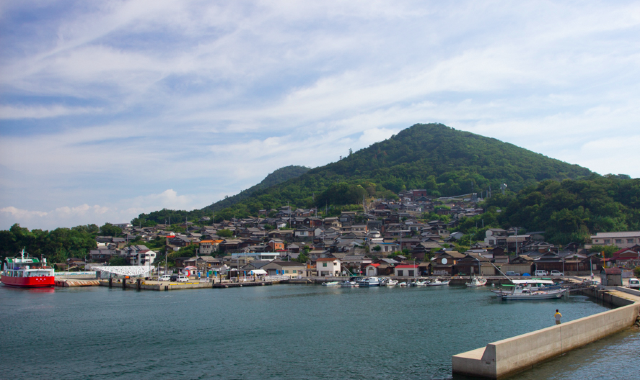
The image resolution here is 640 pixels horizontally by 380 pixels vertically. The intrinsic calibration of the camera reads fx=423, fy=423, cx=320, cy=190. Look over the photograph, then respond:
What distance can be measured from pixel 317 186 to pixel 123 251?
66076 mm

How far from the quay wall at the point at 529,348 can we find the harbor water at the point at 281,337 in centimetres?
35

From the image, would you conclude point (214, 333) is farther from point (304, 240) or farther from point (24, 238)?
point (24, 238)

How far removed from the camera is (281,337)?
1978 cm

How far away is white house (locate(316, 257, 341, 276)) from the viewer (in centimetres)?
5438

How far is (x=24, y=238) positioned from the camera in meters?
66.2

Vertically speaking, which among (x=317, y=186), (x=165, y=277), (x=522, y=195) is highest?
(x=317, y=186)

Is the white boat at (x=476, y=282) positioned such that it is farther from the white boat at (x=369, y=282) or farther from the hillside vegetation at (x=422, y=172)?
the hillside vegetation at (x=422, y=172)

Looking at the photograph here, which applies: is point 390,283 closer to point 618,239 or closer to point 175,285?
point 175,285

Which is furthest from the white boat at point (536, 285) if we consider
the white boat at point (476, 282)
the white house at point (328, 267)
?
the white house at point (328, 267)

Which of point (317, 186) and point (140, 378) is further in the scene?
point (317, 186)

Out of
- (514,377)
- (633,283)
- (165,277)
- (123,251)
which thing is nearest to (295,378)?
(514,377)

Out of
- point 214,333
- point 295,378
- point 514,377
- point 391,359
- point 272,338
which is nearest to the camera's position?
point 514,377

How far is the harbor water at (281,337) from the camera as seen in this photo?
1438 centimetres

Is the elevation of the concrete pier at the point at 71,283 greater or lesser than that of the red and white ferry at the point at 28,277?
lesser
